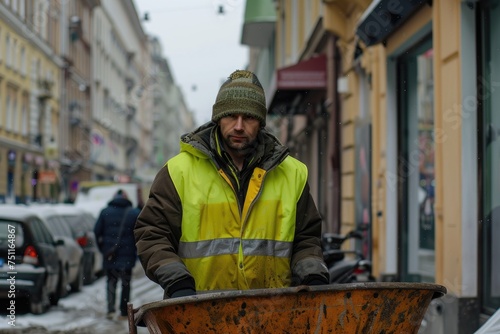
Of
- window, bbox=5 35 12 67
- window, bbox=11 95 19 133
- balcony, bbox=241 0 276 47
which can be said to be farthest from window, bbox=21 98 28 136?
balcony, bbox=241 0 276 47

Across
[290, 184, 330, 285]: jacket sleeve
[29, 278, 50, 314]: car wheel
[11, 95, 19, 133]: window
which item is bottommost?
[29, 278, 50, 314]: car wheel

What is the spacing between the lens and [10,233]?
465 inches

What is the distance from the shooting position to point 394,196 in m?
11.8

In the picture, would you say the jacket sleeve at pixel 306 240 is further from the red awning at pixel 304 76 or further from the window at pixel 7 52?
the window at pixel 7 52

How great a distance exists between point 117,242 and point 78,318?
47.8 inches

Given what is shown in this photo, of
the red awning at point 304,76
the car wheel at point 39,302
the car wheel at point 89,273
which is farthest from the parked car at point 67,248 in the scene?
the red awning at point 304,76

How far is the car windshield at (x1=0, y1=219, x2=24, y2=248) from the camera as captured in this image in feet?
38.7

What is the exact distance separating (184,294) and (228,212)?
19.0 inches

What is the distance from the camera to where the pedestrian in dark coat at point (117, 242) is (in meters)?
12.6

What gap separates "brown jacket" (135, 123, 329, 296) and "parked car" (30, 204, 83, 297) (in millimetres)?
10176

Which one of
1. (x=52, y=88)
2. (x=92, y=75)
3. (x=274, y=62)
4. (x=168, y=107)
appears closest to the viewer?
(x=274, y=62)

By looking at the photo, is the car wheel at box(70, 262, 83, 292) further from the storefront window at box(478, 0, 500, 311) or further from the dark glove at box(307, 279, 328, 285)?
the dark glove at box(307, 279, 328, 285)

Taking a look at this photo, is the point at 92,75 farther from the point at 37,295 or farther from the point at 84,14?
the point at 37,295

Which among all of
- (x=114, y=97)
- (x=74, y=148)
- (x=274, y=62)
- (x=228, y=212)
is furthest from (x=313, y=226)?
(x=114, y=97)
